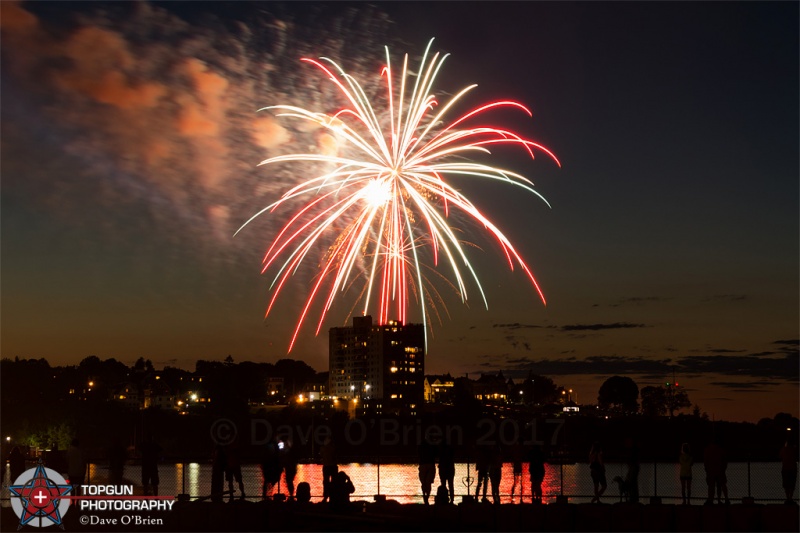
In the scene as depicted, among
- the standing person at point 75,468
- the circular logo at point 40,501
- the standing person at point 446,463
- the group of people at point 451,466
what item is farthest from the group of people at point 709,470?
the circular logo at point 40,501

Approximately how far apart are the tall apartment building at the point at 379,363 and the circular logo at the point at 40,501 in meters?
149

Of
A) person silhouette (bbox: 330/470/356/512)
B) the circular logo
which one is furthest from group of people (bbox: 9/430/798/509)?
the circular logo

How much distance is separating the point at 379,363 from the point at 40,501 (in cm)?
15921

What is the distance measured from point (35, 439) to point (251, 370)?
84.1 metres

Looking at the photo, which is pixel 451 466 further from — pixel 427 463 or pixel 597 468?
pixel 597 468

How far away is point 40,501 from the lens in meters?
23.2

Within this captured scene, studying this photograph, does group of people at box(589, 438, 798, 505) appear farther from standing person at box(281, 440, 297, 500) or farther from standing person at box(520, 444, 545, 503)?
standing person at box(281, 440, 297, 500)

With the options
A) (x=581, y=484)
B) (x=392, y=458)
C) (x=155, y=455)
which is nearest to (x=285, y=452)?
(x=155, y=455)

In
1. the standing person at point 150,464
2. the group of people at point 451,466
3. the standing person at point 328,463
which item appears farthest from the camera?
the standing person at point 150,464

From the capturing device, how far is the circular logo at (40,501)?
75.4 ft

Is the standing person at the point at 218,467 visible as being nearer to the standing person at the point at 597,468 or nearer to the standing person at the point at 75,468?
the standing person at the point at 75,468

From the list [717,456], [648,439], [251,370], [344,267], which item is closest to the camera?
[717,456]

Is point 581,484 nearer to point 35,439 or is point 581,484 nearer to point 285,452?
point 285,452

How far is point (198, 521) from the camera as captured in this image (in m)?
23.6
